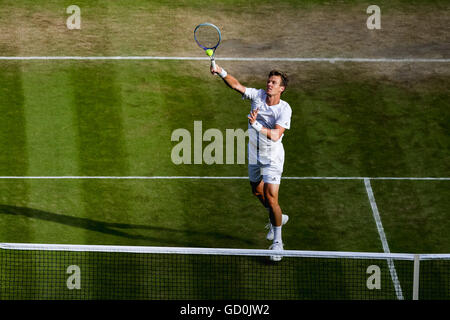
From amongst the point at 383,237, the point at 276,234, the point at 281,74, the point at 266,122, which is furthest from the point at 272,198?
the point at 383,237

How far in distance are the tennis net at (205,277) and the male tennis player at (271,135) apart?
557 millimetres

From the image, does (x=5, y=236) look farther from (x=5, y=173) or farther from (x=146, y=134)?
(x=146, y=134)

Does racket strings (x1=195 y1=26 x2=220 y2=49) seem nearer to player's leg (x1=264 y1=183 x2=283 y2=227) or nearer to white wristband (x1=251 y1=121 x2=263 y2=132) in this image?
player's leg (x1=264 y1=183 x2=283 y2=227)

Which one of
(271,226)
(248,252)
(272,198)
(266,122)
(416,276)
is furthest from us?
(271,226)

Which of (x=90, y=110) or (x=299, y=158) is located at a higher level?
(x=90, y=110)

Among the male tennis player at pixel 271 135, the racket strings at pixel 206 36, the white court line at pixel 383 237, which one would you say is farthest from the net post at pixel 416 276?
the racket strings at pixel 206 36

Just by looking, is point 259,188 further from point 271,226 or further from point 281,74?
point 281,74

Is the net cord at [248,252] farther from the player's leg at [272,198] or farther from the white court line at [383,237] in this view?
the player's leg at [272,198]

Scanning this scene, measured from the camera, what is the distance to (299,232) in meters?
14.1

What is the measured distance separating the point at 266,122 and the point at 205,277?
7.93ft

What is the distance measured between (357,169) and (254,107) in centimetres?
373

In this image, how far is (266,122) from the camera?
1303cm
